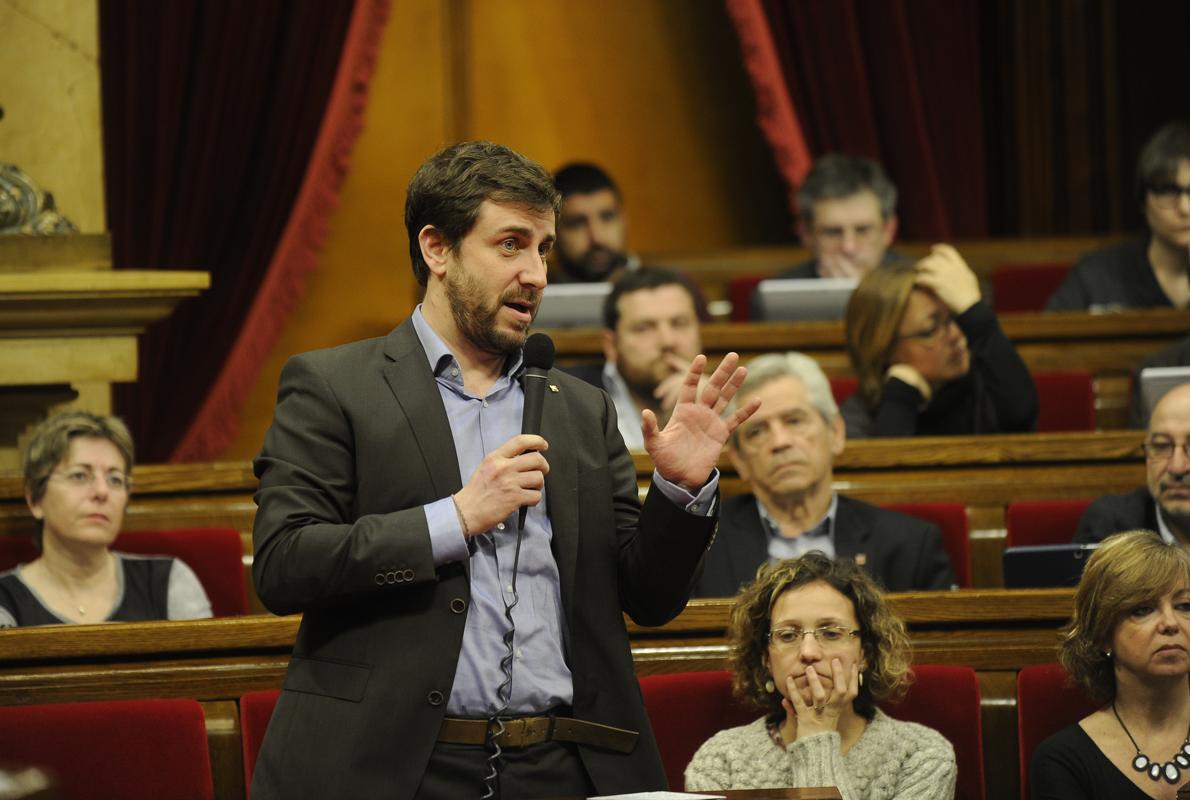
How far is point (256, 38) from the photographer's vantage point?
3.37 metres

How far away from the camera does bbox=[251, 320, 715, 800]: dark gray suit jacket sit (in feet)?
3.81

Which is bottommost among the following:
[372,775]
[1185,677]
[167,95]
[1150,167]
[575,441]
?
[372,775]

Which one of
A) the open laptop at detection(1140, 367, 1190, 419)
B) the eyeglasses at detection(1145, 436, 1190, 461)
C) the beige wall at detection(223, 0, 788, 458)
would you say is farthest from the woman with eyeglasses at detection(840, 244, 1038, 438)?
the beige wall at detection(223, 0, 788, 458)

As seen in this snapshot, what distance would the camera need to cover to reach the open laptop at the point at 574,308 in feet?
9.52

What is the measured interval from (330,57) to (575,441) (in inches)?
90.8

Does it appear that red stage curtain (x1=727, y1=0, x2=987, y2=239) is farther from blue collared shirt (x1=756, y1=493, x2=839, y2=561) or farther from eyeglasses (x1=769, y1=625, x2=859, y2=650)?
eyeglasses (x1=769, y1=625, x2=859, y2=650)

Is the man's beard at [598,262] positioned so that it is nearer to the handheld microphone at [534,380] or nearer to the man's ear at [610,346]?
the man's ear at [610,346]

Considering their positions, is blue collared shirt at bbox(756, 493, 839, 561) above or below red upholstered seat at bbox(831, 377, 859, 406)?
below

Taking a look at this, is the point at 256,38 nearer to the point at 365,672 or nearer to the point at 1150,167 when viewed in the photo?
the point at 1150,167

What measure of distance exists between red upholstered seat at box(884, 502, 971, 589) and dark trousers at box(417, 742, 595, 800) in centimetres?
97

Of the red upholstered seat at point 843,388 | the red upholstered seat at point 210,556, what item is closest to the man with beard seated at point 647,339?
the red upholstered seat at point 843,388

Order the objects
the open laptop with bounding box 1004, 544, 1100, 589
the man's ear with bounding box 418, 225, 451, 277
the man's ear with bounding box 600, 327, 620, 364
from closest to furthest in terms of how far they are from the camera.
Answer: the man's ear with bounding box 418, 225, 451, 277 < the open laptop with bounding box 1004, 544, 1100, 589 < the man's ear with bounding box 600, 327, 620, 364

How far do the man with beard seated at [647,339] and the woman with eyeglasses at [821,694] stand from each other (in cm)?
85

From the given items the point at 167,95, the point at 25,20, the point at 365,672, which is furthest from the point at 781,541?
the point at 167,95
